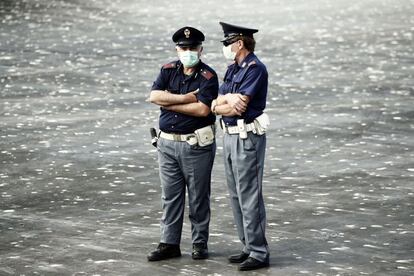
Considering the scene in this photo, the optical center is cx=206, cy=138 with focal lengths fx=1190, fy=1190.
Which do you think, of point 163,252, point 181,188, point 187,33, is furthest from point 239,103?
point 163,252

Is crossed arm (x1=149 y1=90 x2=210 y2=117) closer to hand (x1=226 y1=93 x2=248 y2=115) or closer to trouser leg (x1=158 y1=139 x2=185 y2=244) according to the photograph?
trouser leg (x1=158 y1=139 x2=185 y2=244)

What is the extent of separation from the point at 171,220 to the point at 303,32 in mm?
20055

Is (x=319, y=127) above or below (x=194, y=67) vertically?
below

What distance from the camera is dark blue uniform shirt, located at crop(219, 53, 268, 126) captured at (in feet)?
32.7

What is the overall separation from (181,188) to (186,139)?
457mm

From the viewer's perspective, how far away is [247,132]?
33.0 ft

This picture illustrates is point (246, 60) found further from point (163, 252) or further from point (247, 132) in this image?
point (163, 252)

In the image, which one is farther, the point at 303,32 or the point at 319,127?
the point at 303,32

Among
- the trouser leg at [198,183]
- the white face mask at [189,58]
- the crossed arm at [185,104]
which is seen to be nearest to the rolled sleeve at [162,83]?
the crossed arm at [185,104]

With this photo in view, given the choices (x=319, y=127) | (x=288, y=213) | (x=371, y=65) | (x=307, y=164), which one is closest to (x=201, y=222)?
(x=288, y=213)

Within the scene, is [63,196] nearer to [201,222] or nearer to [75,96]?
[201,222]

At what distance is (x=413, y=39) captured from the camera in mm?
28844

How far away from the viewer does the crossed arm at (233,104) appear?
991cm

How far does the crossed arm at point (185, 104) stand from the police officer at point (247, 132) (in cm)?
17
